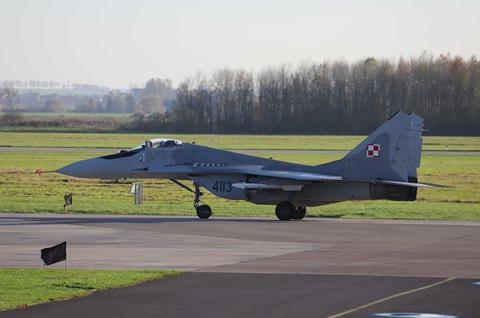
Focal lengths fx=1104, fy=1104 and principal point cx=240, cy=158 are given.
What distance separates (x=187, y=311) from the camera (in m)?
16.7

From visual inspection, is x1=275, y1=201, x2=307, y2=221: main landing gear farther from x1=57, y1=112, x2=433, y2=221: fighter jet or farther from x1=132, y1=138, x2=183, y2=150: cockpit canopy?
x1=132, y1=138, x2=183, y2=150: cockpit canopy

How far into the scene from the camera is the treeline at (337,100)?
136 meters

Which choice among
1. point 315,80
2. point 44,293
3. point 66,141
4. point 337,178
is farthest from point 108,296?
point 315,80

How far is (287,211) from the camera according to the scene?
34750mm

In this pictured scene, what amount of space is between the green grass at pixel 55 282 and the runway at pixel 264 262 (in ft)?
1.42

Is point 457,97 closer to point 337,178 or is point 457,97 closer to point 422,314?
point 337,178

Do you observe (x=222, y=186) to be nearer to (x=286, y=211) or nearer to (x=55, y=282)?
(x=286, y=211)

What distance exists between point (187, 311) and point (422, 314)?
3508 millimetres

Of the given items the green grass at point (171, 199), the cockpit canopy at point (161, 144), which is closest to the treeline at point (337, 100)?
the green grass at point (171, 199)

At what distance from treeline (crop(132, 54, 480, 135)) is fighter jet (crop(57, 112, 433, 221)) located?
3722 inches

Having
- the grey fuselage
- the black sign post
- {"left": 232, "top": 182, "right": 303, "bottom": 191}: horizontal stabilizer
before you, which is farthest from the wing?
the black sign post

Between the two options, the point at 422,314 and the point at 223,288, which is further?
the point at 223,288

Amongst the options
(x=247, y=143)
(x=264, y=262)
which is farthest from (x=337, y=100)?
(x=264, y=262)

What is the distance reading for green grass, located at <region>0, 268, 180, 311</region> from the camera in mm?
17953
